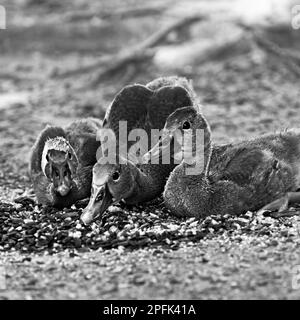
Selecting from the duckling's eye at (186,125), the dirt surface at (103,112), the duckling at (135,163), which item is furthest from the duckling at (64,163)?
the duckling's eye at (186,125)

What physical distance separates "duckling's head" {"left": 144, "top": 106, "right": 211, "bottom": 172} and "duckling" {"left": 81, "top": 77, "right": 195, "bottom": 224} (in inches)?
13.2

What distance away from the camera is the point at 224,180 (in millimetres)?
6391

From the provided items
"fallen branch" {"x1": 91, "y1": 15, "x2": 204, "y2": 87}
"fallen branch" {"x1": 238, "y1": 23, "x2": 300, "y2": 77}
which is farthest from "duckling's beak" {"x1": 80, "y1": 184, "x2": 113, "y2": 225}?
"fallen branch" {"x1": 238, "y1": 23, "x2": 300, "y2": 77}

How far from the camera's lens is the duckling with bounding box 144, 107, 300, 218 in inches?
248

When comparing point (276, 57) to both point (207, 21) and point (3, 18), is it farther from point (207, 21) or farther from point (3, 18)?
point (3, 18)

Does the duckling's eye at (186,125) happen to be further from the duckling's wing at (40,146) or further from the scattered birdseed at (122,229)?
the duckling's wing at (40,146)

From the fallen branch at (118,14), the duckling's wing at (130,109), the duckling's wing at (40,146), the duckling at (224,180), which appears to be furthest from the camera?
the fallen branch at (118,14)

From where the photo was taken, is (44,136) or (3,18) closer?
(44,136)

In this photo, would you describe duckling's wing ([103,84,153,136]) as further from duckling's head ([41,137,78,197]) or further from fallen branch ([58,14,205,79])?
fallen branch ([58,14,205,79])

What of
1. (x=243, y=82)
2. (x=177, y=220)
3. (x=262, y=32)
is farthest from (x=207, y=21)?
(x=177, y=220)

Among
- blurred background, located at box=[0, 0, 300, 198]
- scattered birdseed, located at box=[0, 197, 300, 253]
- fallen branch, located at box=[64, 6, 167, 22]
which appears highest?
fallen branch, located at box=[64, 6, 167, 22]

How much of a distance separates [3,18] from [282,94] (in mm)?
6520

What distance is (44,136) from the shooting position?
23.4 ft

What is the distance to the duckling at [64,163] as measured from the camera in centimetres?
657
